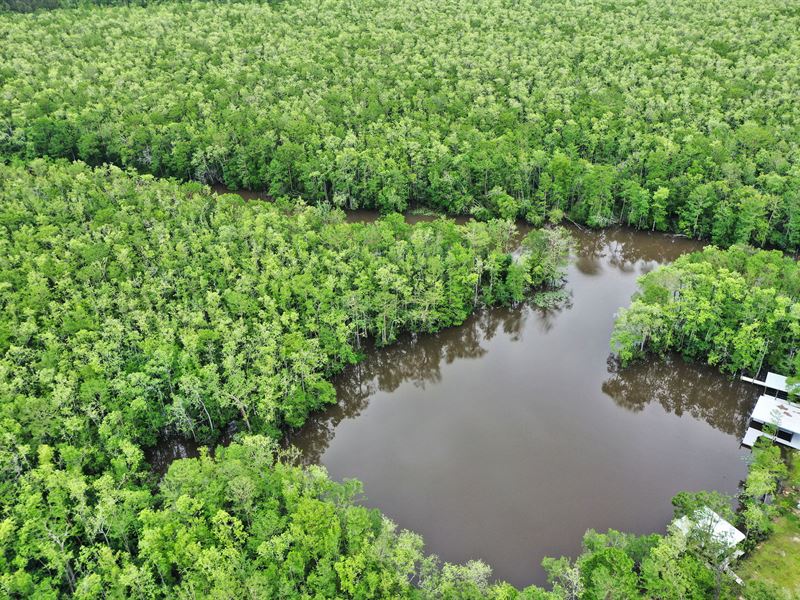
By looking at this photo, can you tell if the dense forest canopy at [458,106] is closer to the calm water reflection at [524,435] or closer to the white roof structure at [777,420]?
the calm water reflection at [524,435]

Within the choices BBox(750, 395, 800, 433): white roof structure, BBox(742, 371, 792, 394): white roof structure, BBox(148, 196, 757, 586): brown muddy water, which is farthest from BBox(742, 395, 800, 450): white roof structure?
BBox(148, 196, 757, 586): brown muddy water

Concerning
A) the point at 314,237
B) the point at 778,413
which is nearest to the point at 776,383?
the point at 778,413

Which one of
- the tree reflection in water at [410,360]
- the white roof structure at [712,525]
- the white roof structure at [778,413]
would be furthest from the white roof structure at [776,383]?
the tree reflection in water at [410,360]

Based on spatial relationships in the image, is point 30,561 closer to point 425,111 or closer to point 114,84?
point 425,111

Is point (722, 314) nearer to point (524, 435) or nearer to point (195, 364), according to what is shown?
point (524, 435)

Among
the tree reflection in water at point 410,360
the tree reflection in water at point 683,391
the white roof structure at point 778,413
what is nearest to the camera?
the white roof structure at point 778,413

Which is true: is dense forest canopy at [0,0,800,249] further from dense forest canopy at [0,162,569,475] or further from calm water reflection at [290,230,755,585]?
calm water reflection at [290,230,755,585]
